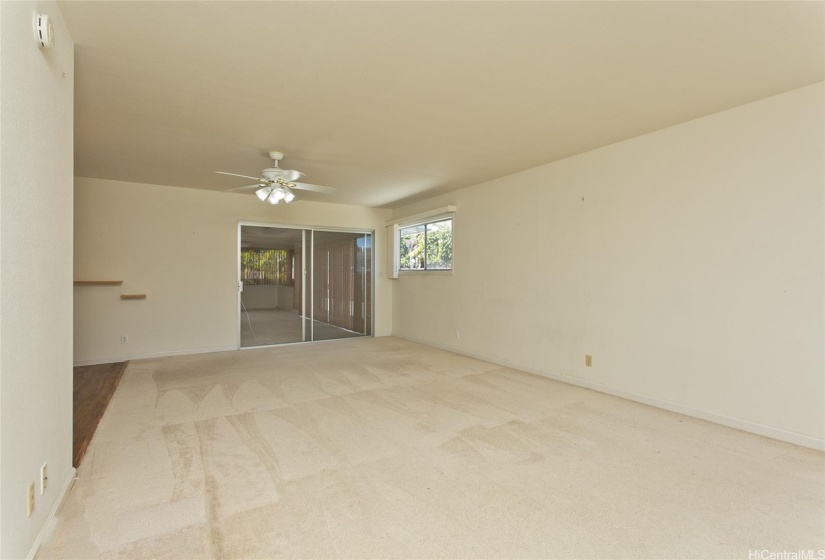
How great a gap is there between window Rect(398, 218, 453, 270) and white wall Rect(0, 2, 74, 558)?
16.0ft

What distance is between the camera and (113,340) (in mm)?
5402

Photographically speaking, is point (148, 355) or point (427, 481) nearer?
point (427, 481)

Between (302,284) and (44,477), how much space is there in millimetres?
5232

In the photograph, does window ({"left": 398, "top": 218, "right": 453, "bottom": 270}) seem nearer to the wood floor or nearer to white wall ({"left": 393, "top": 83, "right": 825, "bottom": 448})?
white wall ({"left": 393, "top": 83, "right": 825, "bottom": 448})

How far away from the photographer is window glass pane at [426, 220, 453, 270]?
6305 mm

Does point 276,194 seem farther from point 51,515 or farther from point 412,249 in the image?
point 412,249

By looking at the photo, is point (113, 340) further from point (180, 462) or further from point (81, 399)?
point (180, 462)

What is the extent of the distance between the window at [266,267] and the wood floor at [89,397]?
6.89ft

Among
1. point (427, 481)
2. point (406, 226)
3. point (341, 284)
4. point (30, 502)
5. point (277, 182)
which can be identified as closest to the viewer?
point (30, 502)

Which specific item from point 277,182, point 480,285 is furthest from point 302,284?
point 480,285

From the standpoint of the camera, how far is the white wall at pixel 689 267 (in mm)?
2764

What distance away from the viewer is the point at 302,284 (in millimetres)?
6934

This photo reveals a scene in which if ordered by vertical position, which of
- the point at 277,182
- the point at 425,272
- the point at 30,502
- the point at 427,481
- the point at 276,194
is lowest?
the point at 427,481

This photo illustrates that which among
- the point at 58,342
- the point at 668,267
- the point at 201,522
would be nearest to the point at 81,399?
the point at 58,342
